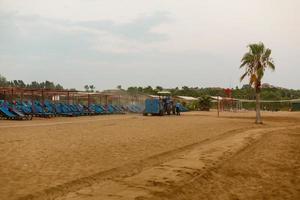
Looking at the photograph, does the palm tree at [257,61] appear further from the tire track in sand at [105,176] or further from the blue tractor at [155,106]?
the tire track in sand at [105,176]

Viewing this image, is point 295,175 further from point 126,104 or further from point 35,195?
point 126,104

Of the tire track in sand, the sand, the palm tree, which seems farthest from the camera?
the palm tree

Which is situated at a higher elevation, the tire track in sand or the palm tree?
the palm tree

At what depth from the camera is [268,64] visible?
4003 cm

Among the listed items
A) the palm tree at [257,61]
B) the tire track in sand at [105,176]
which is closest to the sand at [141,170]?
the tire track in sand at [105,176]

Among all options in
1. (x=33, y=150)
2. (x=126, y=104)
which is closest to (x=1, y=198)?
(x=33, y=150)

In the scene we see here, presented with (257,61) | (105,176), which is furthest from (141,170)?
(257,61)

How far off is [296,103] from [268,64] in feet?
199

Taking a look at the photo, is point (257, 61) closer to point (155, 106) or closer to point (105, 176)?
point (155, 106)

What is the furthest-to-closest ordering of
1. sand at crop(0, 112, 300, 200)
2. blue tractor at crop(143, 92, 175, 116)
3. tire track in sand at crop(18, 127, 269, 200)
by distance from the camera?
blue tractor at crop(143, 92, 175, 116)
sand at crop(0, 112, 300, 200)
tire track in sand at crop(18, 127, 269, 200)

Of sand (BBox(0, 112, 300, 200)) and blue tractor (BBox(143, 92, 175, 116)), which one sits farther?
blue tractor (BBox(143, 92, 175, 116))

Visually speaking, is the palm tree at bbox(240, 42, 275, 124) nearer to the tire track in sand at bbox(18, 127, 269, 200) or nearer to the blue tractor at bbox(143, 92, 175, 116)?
the blue tractor at bbox(143, 92, 175, 116)

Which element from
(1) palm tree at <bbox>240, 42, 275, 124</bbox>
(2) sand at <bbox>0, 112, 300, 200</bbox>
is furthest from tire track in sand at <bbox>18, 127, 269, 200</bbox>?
(1) palm tree at <bbox>240, 42, 275, 124</bbox>

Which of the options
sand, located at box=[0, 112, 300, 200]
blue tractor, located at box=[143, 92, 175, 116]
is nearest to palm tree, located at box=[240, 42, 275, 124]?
blue tractor, located at box=[143, 92, 175, 116]
